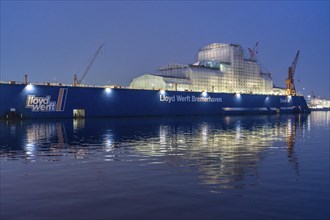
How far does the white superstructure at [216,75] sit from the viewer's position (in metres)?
96.3

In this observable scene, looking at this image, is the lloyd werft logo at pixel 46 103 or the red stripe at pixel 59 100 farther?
the red stripe at pixel 59 100

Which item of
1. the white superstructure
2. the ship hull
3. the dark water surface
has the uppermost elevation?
the white superstructure

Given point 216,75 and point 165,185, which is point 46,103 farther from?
point 165,185

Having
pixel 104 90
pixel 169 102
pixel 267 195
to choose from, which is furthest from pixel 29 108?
pixel 267 195

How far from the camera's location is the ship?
217ft

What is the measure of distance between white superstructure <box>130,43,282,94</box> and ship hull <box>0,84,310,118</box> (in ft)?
20.7

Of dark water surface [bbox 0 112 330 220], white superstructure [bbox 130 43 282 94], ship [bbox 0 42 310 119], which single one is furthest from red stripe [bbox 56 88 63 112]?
dark water surface [bbox 0 112 330 220]

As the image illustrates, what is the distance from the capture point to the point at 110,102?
249ft

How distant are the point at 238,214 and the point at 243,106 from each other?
313 ft

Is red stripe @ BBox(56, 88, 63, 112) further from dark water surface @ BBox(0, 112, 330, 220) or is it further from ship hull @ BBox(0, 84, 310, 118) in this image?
dark water surface @ BBox(0, 112, 330, 220)

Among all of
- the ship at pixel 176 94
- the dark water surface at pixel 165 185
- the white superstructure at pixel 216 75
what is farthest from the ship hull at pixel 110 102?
the dark water surface at pixel 165 185

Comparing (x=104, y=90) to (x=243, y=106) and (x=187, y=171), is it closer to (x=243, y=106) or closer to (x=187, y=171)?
(x=243, y=106)

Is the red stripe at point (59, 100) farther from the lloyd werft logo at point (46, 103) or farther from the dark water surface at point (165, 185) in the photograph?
the dark water surface at point (165, 185)

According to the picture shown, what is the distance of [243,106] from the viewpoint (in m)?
102
